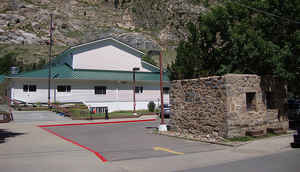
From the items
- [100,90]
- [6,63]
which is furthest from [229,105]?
[6,63]

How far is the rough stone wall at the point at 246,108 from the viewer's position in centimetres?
1330

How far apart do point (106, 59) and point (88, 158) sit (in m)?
28.9

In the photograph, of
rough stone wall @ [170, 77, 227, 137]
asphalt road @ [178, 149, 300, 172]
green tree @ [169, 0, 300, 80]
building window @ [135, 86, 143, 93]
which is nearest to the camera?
asphalt road @ [178, 149, 300, 172]

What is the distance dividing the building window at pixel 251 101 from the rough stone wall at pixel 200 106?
6.94 feet

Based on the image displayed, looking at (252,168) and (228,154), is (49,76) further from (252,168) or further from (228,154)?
(252,168)

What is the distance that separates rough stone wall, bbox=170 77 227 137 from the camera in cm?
1357

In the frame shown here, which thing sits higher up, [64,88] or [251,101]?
[64,88]

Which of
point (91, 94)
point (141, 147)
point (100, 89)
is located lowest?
point (141, 147)

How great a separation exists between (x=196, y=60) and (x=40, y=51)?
66016 mm

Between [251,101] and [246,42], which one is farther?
[246,42]

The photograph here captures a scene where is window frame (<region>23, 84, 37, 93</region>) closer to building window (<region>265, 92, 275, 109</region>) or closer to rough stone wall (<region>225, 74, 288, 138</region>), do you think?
rough stone wall (<region>225, 74, 288, 138</region>)

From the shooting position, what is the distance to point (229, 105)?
521 inches

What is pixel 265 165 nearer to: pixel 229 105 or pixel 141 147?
pixel 229 105

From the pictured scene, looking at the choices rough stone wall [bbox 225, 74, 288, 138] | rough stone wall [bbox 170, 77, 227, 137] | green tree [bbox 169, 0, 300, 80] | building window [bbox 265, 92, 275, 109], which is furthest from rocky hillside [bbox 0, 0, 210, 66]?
rough stone wall [bbox 225, 74, 288, 138]
